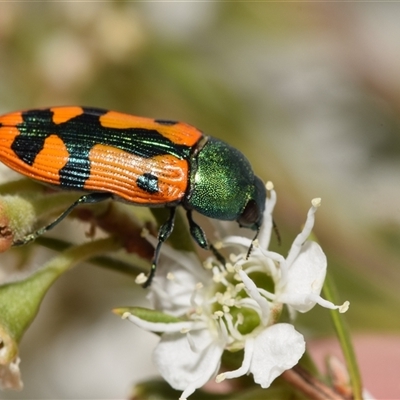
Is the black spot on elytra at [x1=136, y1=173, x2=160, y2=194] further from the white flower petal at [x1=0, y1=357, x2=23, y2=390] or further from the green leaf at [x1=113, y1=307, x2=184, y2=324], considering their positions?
the white flower petal at [x1=0, y1=357, x2=23, y2=390]

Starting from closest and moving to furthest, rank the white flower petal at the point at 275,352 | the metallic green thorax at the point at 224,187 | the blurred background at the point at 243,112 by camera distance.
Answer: the white flower petal at the point at 275,352, the metallic green thorax at the point at 224,187, the blurred background at the point at 243,112

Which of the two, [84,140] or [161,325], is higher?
[84,140]

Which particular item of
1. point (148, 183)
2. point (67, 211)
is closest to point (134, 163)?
point (148, 183)

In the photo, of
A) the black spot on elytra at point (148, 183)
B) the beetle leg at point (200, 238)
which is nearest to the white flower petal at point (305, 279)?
the beetle leg at point (200, 238)

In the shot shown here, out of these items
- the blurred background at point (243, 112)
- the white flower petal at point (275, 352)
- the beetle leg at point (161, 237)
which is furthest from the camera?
the blurred background at point (243, 112)

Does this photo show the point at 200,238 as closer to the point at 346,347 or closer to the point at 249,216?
the point at 249,216

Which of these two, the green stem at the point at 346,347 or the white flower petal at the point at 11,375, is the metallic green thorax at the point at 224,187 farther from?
the white flower petal at the point at 11,375
